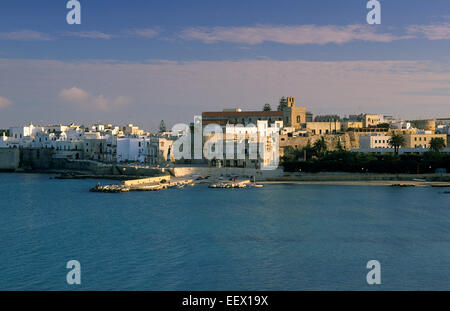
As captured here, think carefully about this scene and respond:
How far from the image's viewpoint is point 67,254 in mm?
16781

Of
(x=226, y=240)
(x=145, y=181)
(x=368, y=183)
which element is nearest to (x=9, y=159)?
(x=145, y=181)

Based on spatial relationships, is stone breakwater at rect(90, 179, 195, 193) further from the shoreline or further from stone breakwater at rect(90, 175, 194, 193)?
the shoreline

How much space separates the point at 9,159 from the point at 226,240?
46679 millimetres

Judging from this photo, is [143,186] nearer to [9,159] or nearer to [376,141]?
[376,141]

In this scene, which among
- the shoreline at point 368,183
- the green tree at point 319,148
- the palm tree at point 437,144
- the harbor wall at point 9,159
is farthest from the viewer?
the harbor wall at point 9,159

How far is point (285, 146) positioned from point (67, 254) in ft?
118

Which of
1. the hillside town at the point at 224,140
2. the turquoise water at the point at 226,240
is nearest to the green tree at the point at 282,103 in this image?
the hillside town at the point at 224,140

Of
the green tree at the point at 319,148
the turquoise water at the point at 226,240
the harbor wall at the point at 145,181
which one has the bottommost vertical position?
the turquoise water at the point at 226,240

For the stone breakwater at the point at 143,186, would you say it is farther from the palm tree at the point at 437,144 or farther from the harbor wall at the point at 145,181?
the palm tree at the point at 437,144

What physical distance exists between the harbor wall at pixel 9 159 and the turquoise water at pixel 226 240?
26782 millimetres

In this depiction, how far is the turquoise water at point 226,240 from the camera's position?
45.2ft
